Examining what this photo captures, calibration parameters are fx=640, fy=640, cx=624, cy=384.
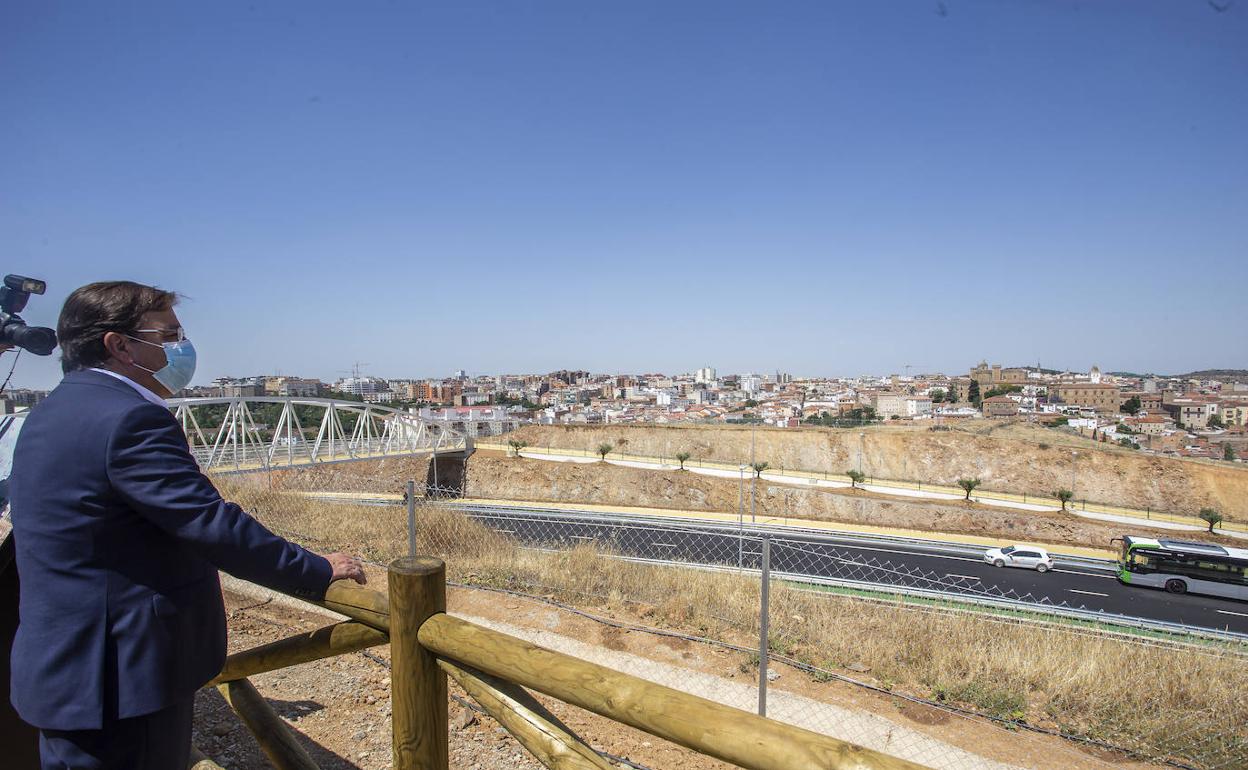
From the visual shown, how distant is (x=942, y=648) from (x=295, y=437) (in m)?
35.2

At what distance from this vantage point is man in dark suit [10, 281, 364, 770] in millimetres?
1422

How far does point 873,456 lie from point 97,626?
151 feet

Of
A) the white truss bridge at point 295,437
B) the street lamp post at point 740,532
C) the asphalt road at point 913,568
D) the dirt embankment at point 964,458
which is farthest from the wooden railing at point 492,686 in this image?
the dirt embankment at point 964,458

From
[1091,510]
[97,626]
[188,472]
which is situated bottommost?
[1091,510]

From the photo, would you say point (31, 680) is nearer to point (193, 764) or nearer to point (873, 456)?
point (193, 764)

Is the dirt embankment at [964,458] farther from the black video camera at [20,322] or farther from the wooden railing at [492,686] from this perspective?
the wooden railing at [492,686]

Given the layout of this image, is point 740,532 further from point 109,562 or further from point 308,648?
point 109,562

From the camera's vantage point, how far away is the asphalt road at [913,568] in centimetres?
1638

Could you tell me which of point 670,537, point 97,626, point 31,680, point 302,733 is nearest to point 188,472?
point 97,626

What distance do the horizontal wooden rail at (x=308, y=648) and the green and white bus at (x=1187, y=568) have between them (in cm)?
2362

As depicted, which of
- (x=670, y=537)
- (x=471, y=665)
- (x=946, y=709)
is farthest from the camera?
(x=670, y=537)

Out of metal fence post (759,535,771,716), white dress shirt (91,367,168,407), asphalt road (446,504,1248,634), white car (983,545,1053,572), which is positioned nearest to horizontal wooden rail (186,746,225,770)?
white dress shirt (91,367,168,407)

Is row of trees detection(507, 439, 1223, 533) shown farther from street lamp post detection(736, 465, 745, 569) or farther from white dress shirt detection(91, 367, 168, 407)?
white dress shirt detection(91, 367, 168, 407)

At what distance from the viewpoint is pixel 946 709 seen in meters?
5.36
